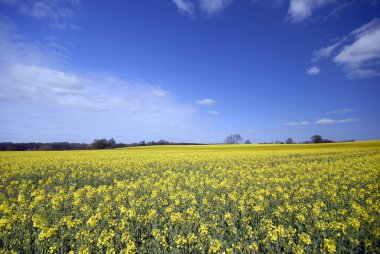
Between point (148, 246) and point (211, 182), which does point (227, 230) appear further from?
point (211, 182)

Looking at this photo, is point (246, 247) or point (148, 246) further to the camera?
point (148, 246)

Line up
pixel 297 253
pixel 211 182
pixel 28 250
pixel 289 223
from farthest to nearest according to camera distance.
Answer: pixel 211 182
pixel 289 223
pixel 28 250
pixel 297 253

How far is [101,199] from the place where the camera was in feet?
31.6

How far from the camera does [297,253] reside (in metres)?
4.40

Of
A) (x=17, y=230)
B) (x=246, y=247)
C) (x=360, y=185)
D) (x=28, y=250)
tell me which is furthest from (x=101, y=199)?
(x=360, y=185)

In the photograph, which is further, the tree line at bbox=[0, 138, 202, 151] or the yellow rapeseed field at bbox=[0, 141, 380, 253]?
the tree line at bbox=[0, 138, 202, 151]

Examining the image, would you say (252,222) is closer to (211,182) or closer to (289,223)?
(289,223)

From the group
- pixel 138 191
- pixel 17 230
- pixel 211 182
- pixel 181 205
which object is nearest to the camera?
pixel 17 230

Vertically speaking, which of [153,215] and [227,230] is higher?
[153,215]

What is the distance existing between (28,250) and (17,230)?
1330mm

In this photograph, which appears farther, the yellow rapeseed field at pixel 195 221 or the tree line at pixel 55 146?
the tree line at pixel 55 146

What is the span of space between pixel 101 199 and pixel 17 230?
3236 millimetres

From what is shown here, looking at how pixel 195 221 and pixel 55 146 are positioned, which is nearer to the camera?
pixel 195 221

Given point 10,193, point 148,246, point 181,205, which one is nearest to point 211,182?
point 181,205
